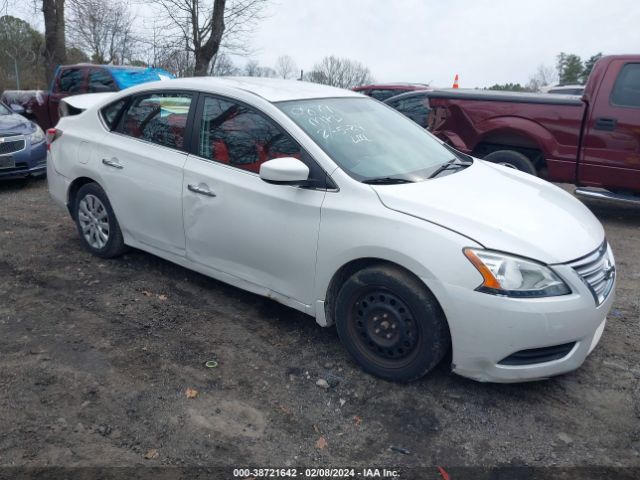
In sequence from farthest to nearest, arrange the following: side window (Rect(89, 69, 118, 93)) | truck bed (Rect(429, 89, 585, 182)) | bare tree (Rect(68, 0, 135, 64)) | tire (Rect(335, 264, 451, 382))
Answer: bare tree (Rect(68, 0, 135, 64)), side window (Rect(89, 69, 118, 93)), truck bed (Rect(429, 89, 585, 182)), tire (Rect(335, 264, 451, 382))

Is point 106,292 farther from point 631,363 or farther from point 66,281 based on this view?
point 631,363

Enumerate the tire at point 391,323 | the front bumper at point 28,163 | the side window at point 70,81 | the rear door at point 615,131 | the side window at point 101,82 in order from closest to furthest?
the tire at point 391,323 < the rear door at point 615,131 < the front bumper at point 28,163 < the side window at point 101,82 < the side window at point 70,81

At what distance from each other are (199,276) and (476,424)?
2723 millimetres

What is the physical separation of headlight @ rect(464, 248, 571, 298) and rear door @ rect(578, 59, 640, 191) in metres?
4.55

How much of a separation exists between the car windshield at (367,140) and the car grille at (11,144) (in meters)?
5.80

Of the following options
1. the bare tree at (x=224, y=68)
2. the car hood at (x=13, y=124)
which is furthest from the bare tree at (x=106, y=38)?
the car hood at (x=13, y=124)

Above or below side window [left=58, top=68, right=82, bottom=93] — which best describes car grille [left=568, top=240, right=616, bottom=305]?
below

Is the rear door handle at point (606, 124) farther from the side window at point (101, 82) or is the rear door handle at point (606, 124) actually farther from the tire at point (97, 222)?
the side window at point (101, 82)

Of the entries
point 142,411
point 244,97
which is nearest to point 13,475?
point 142,411

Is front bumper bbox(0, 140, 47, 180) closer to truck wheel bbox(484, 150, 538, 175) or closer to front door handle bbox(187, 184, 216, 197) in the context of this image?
front door handle bbox(187, 184, 216, 197)

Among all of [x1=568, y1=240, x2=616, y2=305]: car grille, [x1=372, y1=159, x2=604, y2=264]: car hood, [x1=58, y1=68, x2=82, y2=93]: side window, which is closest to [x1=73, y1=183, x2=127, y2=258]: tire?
[x1=372, y1=159, x2=604, y2=264]: car hood

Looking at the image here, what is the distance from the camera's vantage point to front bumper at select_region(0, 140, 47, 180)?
7.89 m

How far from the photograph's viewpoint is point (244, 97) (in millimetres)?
3889

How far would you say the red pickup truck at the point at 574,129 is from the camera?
6.60 meters
